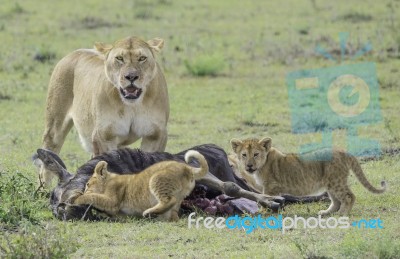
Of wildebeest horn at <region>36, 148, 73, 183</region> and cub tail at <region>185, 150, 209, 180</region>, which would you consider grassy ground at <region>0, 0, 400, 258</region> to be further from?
cub tail at <region>185, 150, 209, 180</region>

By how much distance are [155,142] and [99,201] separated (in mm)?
1409

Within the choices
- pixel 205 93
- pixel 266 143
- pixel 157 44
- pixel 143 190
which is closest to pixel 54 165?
pixel 143 190

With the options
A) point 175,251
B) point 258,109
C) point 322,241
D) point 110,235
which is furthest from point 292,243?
point 258,109

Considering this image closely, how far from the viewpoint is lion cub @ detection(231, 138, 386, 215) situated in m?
8.40

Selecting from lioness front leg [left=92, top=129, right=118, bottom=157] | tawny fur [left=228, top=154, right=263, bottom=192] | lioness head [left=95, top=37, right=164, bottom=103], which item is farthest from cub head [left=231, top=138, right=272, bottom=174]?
lioness front leg [left=92, top=129, right=118, bottom=157]

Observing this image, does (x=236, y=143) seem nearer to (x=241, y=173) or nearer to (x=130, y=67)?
(x=241, y=173)

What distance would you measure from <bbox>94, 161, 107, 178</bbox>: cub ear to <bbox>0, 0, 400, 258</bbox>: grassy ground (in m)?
0.38

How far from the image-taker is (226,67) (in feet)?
56.6

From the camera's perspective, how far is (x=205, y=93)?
15.6 meters

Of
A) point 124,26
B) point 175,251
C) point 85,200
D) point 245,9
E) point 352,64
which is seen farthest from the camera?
point 245,9

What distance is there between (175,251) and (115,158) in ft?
5.00

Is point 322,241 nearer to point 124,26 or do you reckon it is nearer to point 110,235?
point 110,235

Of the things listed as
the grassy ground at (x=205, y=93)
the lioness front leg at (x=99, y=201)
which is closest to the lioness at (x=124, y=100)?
the grassy ground at (x=205, y=93)

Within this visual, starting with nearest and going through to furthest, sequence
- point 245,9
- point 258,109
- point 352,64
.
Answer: point 258,109
point 352,64
point 245,9
